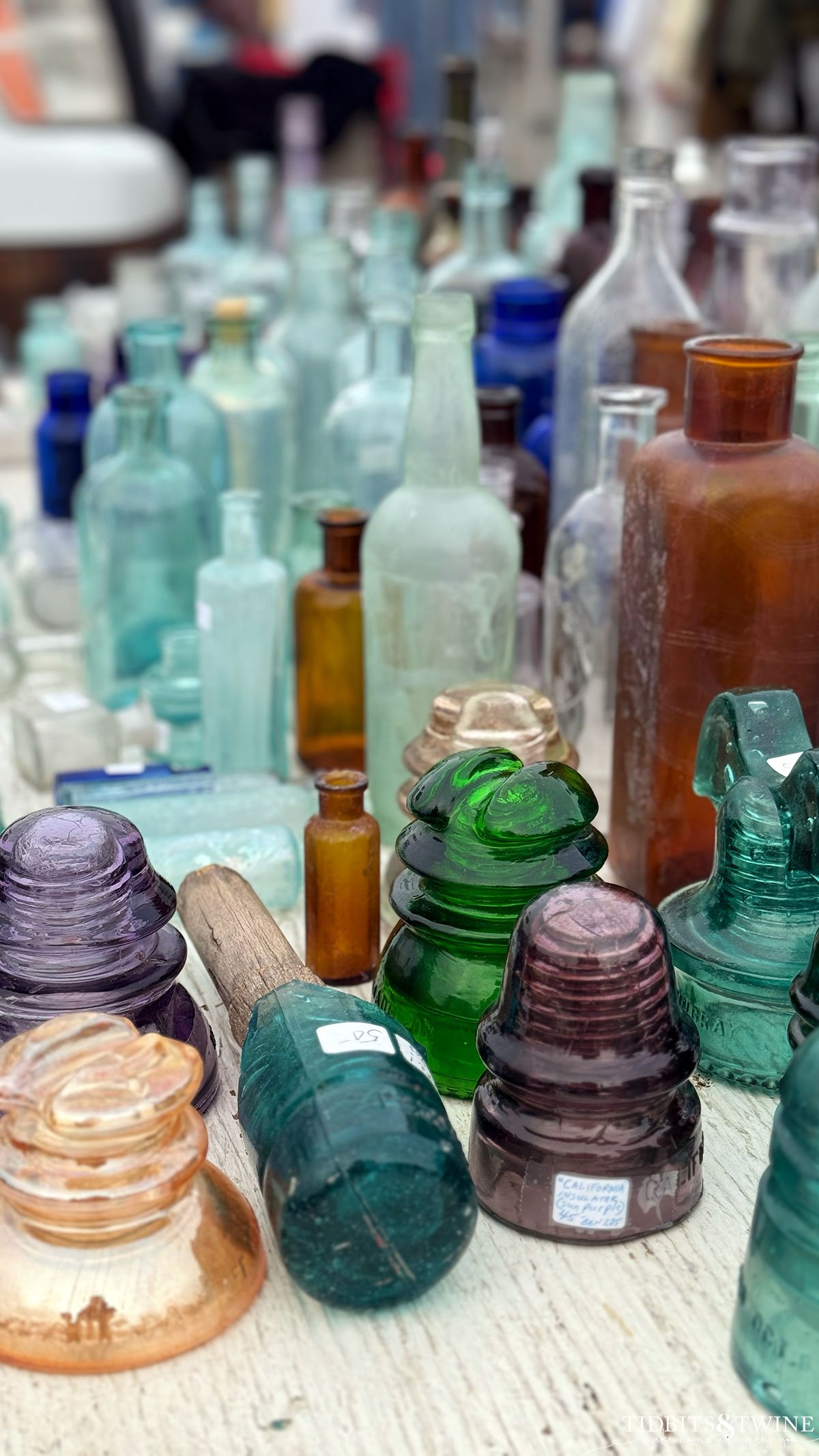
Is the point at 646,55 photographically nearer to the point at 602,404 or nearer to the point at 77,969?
the point at 602,404

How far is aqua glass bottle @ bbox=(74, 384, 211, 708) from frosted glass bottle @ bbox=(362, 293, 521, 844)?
0.93 ft

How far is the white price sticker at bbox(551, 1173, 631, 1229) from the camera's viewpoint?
756mm

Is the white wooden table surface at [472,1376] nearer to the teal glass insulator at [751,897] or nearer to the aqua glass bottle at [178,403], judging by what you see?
the teal glass insulator at [751,897]

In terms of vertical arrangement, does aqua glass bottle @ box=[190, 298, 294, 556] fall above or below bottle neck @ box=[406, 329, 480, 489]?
below

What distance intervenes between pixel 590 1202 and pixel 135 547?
0.82 meters

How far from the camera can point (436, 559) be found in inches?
44.1

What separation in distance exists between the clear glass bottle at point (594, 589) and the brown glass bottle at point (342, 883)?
302 millimetres

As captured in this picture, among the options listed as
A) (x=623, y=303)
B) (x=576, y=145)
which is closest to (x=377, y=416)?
(x=623, y=303)

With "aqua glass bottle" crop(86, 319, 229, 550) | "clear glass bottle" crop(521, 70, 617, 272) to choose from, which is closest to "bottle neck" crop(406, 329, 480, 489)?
"aqua glass bottle" crop(86, 319, 229, 550)

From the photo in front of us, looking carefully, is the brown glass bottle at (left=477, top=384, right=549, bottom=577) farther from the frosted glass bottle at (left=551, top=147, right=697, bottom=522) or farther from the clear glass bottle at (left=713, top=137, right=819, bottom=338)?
the clear glass bottle at (left=713, top=137, right=819, bottom=338)

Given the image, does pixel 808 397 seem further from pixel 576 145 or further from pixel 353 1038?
pixel 576 145

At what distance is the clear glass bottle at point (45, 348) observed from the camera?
244cm

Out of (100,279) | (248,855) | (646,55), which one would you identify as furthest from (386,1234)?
(646,55)

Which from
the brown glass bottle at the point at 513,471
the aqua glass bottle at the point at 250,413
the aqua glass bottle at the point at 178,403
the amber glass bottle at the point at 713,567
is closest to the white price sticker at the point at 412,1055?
the amber glass bottle at the point at 713,567
